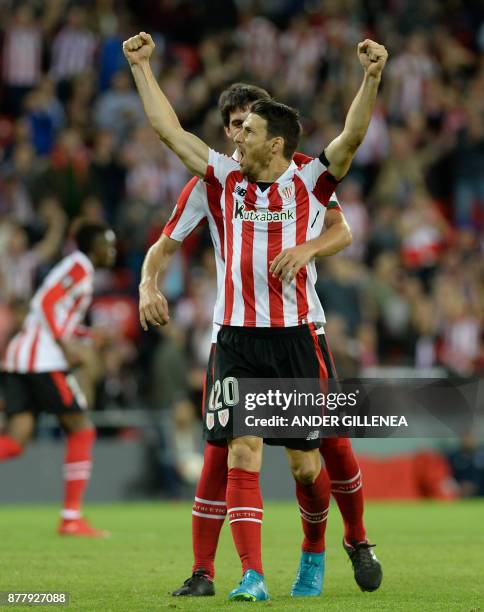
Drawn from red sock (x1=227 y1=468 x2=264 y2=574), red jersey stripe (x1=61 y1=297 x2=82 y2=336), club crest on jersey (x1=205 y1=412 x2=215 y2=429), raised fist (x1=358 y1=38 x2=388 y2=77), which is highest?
raised fist (x1=358 y1=38 x2=388 y2=77)

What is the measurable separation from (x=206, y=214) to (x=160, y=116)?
57cm

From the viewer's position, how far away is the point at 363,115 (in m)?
6.02

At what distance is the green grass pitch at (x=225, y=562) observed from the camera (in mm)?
5941

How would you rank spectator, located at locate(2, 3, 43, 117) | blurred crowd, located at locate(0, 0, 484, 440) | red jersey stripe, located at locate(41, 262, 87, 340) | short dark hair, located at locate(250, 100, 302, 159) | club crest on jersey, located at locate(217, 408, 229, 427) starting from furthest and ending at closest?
1. spectator, located at locate(2, 3, 43, 117)
2. blurred crowd, located at locate(0, 0, 484, 440)
3. red jersey stripe, located at locate(41, 262, 87, 340)
4. short dark hair, located at locate(250, 100, 302, 159)
5. club crest on jersey, located at locate(217, 408, 229, 427)

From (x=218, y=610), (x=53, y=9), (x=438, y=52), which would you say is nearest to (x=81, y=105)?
(x=53, y=9)

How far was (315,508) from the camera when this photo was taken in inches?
255

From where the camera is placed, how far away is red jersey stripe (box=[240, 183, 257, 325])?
6.29 metres

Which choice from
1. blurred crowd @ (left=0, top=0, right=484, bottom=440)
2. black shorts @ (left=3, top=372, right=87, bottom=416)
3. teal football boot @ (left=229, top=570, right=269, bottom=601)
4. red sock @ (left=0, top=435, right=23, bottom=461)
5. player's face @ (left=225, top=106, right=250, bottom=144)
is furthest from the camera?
blurred crowd @ (left=0, top=0, right=484, bottom=440)

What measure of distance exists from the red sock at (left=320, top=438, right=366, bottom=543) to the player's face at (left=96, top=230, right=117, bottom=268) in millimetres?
4153

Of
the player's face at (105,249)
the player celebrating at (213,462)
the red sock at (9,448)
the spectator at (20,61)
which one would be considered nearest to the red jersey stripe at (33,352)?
the red sock at (9,448)

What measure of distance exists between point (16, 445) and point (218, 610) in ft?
17.9

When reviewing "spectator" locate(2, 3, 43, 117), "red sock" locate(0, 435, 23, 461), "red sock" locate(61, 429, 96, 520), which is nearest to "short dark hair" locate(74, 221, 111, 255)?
"red sock" locate(61, 429, 96, 520)

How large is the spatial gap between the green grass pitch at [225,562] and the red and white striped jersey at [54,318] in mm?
1346

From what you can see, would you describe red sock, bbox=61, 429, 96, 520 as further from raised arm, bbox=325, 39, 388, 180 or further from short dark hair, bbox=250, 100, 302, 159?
raised arm, bbox=325, 39, 388, 180
